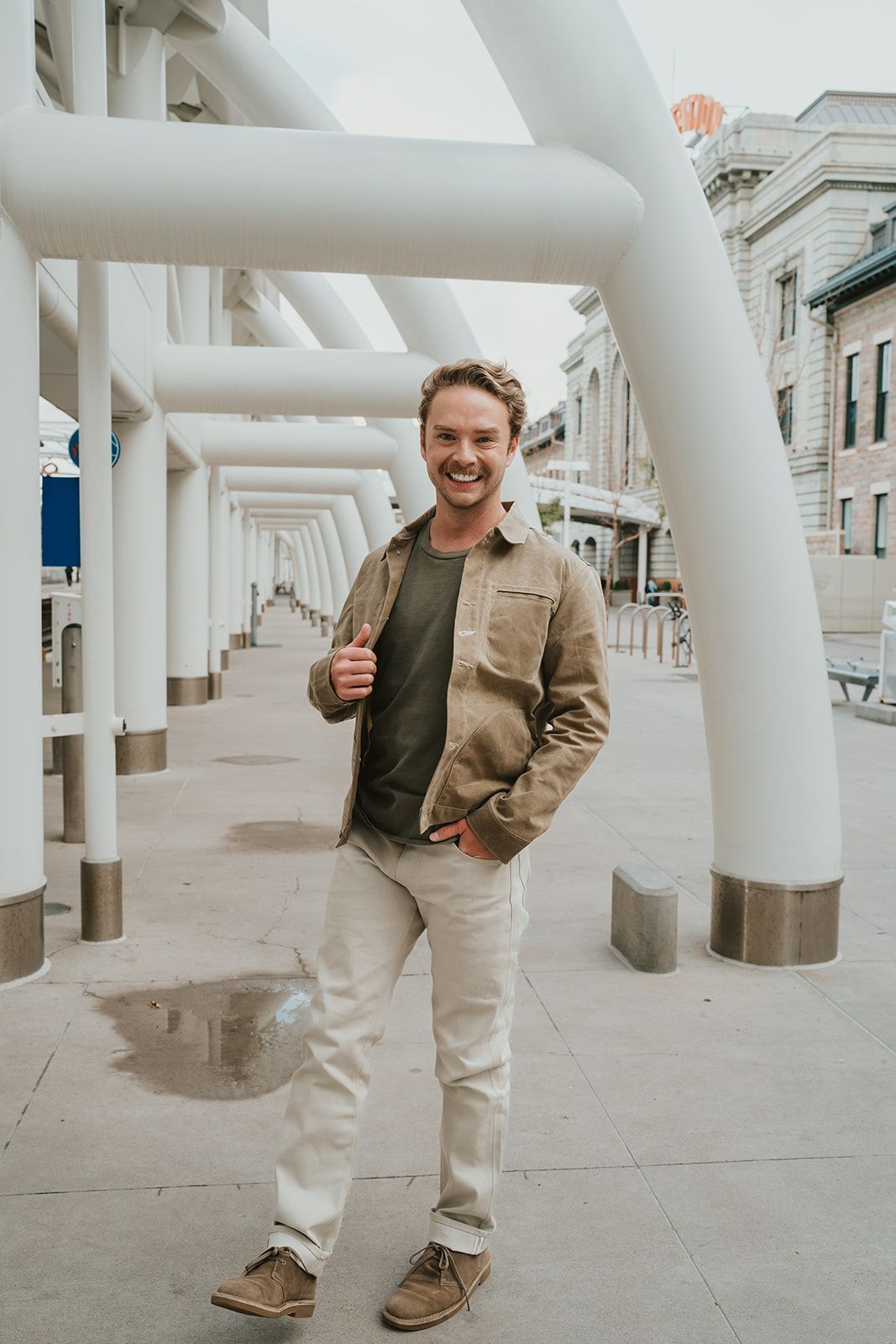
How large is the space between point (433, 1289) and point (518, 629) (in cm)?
148

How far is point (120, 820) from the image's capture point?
8.84 metres

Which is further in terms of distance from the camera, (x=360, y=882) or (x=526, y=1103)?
(x=526, y=1103)

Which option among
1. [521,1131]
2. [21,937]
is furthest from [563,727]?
[21,937]

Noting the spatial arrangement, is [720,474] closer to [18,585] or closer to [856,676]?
[18,585]

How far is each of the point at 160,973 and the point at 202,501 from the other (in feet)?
36.0

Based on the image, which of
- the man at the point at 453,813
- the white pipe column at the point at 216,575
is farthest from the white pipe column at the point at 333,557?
the man at the point at 453,813

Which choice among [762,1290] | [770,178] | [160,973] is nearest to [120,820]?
[160,973]

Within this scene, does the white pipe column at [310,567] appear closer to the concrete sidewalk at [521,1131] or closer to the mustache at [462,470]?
the concrete sidewalk at [521,1131]

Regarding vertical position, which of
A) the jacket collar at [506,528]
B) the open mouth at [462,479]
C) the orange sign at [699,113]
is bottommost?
the jacket collar at [506,528]

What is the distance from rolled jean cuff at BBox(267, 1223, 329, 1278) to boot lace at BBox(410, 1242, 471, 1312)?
0.30m

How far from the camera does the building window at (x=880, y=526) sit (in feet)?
124

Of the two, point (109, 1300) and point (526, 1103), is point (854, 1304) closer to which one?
point (526, 1103)

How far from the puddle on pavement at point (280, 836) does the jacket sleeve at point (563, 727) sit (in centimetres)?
533

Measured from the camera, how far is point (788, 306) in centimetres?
4550
